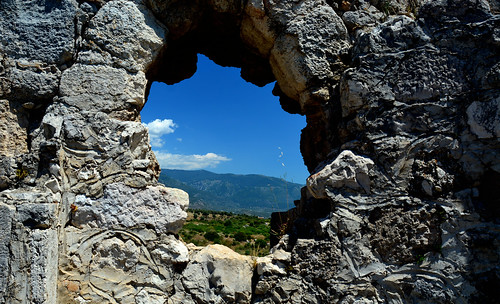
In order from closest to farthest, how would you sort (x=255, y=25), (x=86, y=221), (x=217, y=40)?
(x=86, y=221), (x=255, y=25), (x=217, y=40)

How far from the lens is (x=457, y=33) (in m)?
3.12

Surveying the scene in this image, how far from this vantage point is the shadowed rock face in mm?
2830

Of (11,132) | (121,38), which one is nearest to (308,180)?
(121,38)

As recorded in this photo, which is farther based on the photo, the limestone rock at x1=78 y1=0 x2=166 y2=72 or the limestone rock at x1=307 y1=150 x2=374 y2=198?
the limestone rock at x1=78 y1=0 x2=166 y2=72

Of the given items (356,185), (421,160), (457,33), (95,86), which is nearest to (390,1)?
(457,33)

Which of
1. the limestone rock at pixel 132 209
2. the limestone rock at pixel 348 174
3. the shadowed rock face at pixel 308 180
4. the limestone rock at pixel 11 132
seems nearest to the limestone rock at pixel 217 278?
the shadowed rock face at pixel 308 180

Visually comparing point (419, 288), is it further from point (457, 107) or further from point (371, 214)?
point (457, 107)

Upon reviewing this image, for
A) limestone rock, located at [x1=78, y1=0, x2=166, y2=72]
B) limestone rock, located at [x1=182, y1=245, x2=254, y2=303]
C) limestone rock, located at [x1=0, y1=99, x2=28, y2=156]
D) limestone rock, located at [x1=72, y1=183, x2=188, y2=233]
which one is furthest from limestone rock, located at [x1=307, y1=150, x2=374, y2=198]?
limestone rock, located at [x1=0, y1=99, x2=28, y2=156]

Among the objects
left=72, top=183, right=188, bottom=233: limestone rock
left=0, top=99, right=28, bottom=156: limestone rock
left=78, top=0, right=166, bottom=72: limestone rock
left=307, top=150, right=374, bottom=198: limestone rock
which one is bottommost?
left=72, top=183, right=188, bottom=233: limestone rock

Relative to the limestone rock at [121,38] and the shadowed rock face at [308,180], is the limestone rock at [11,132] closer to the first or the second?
the shadowed rock face at [308,180]

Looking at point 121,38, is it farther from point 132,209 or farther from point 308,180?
point 308,180

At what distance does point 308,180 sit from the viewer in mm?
3225

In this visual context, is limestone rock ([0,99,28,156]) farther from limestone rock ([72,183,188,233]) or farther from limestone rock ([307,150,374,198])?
limestone rock ([307,150,374,198])

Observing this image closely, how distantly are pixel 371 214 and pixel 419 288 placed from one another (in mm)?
734
